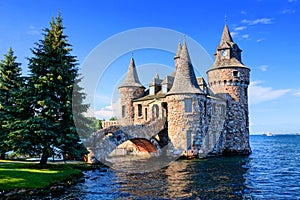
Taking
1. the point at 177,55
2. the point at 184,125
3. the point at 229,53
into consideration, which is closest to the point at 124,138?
the point at 184,125

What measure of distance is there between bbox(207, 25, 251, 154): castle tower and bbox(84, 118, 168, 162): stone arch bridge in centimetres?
1065

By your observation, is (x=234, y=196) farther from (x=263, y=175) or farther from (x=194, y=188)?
(x=263, y=175)

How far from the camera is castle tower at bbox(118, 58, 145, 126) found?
45.3 meters

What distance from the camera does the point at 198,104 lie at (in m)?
34.3

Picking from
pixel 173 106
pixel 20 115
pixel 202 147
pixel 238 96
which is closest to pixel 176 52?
pixel 238 96

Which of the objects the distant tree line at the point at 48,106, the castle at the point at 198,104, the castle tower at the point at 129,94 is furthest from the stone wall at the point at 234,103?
the distant tree line at the point at 48,106

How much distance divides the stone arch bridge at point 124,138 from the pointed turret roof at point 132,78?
1056 cm

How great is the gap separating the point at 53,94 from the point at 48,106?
129 centimetres

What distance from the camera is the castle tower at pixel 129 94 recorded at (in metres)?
45.3

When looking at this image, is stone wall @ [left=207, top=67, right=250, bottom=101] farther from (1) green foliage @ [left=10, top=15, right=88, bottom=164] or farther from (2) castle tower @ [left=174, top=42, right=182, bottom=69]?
(1) green foliage @ [left=10, top=15, right=88, bottom=164]

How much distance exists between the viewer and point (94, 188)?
17969 millimetres

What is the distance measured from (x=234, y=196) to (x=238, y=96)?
27483mm

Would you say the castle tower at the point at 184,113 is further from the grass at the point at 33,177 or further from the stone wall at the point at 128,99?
the grass at the point at 33,177

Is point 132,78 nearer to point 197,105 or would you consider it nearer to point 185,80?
point 185,80
